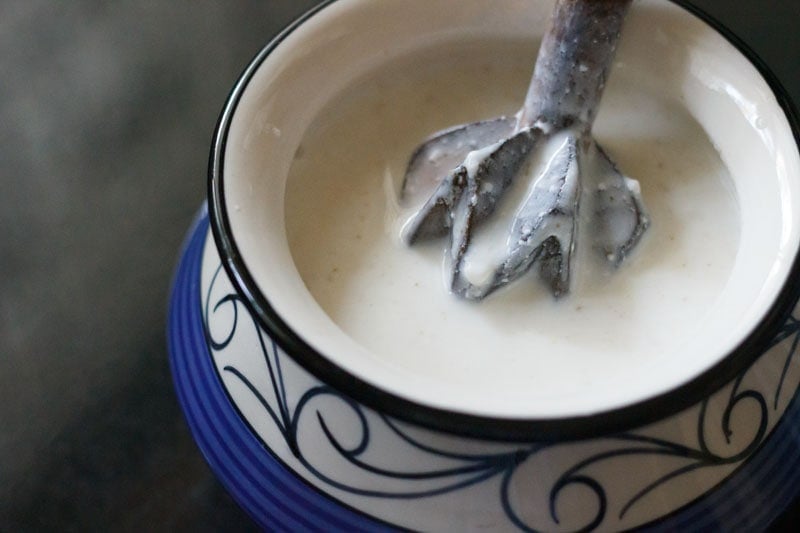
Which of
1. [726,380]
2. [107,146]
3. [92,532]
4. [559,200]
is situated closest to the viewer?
[726,380]

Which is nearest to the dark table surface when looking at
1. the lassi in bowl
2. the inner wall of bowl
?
the lassi in bowl

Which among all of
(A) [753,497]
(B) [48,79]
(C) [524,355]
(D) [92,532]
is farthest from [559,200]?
(B) [48,79]

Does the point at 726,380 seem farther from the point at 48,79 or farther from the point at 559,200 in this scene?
the point at 48,79

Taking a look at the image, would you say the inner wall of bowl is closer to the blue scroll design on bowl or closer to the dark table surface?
the blue scroll design on bowl

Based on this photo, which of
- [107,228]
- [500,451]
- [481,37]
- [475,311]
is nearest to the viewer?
[500,451]

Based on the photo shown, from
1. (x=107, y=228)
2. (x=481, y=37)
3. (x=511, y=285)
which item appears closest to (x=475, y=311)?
(x=511, y=285)

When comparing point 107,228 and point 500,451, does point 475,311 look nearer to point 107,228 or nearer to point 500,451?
point 500,451
